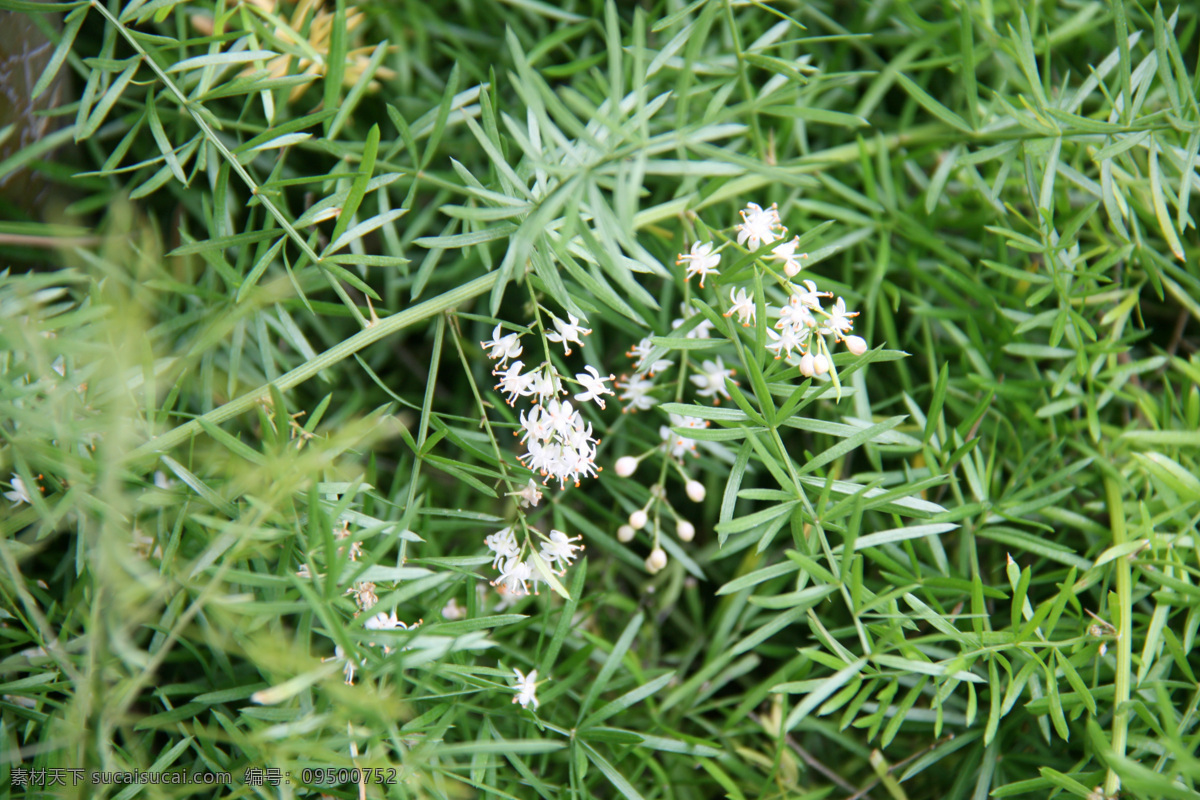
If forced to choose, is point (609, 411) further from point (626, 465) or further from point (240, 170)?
point (240, 170)

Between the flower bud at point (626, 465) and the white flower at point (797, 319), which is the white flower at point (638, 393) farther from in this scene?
the white flower at point (797, 319)

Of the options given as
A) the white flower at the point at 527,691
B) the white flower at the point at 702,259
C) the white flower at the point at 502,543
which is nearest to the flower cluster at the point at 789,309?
the white flower at the point at 702,259

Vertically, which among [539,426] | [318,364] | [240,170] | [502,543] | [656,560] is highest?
[240,170]

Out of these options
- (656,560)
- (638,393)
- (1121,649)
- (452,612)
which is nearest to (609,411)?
(638,393)

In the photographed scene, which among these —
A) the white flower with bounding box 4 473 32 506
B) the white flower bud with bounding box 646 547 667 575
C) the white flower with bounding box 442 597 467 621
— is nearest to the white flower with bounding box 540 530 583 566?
the white flower bud with bounding box 646 547 667 575

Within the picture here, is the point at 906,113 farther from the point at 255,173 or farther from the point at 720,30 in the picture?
the point at 255,173

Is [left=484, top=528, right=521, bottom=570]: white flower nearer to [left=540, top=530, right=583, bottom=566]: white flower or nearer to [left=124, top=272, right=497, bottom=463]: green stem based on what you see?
[left=540, top=530, right=583, bottom=566]: white flower

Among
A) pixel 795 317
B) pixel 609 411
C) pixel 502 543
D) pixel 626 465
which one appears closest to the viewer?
pixel 795 317

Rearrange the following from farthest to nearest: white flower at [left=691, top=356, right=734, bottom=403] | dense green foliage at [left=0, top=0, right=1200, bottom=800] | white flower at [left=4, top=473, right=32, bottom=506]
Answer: white flower at [left=691, top=356, right=734, bottom=403], white flower at [left=4, top=473, right=32, bottom=506], dense green foliage at [left=0, top=0, right=1200, bottom=800]

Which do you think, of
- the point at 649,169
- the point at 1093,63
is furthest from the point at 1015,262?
the point at 649,169
